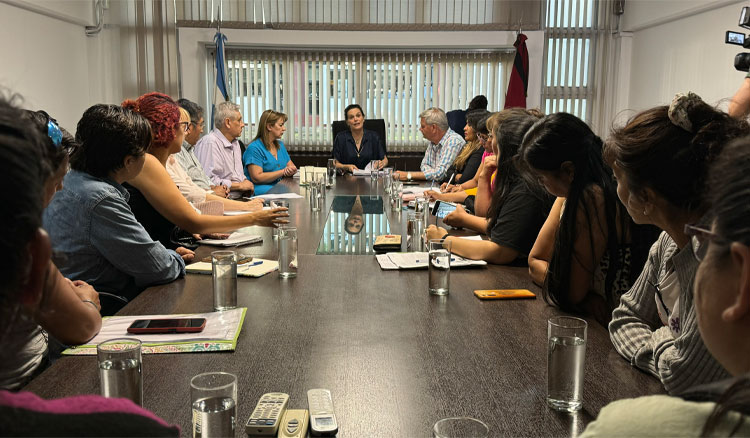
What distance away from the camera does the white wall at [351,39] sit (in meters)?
7.66

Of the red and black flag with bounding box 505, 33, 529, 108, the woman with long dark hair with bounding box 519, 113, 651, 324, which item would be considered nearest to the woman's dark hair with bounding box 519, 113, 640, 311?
the woman with long dark hair with bounding box 519, 113, 651, 324

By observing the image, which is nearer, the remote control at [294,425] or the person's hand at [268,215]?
the remote control at [294,425]

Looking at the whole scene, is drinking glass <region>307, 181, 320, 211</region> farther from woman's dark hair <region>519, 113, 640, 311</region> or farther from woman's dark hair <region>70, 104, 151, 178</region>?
woman's dark hair <region>519, 113, 640, 311</region>

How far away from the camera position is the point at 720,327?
0.80m

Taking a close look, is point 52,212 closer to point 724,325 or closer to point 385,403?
point 385,403

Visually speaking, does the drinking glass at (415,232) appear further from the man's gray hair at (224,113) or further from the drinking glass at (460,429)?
the man's gray hair at (224,113)

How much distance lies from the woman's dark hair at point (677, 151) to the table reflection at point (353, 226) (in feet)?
3.94

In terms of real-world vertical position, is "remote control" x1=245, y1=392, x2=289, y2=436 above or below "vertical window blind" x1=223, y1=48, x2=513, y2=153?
below

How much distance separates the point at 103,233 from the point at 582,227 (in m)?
1.41

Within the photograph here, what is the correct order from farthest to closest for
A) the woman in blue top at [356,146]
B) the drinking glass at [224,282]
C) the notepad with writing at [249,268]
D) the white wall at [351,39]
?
the white wall at [351,39]
the woman in blue top at [356,146]
the notepad with writing at [249,268]
the drinking glass at [224,282]

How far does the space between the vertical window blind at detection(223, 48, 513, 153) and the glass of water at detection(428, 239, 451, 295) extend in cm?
637

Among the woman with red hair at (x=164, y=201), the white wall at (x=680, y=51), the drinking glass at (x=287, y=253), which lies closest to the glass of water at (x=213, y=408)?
the drinking glass at (x=287, y=253)

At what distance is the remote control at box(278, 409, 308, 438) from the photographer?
1.05 meters

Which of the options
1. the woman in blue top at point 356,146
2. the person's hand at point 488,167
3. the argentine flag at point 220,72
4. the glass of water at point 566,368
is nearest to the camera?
the glass of water at point 566,368
